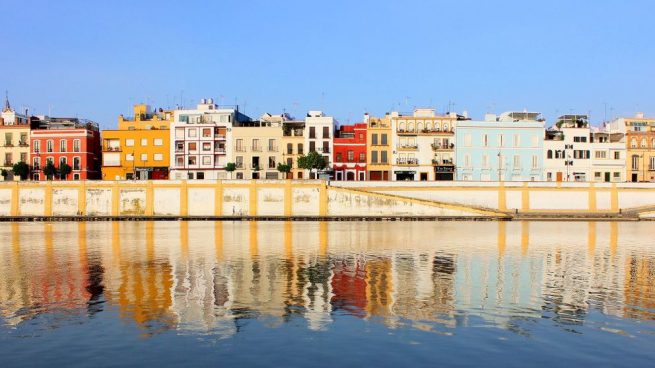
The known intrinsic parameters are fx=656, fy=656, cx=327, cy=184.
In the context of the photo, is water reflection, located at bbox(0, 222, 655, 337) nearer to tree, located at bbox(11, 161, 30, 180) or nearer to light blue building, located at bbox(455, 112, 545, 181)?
light blue building, located at bbox(455, 112, 545, 181)

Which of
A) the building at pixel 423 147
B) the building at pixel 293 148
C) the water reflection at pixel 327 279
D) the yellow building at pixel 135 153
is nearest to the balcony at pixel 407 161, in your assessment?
the building at pixel 423 147

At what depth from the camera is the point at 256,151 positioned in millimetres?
88812

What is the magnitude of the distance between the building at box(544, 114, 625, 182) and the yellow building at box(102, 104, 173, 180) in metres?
51.8

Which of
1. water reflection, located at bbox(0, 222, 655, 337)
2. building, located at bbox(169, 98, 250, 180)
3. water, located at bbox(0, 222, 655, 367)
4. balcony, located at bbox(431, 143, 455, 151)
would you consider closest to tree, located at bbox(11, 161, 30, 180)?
building, located at bbox(169, 98, 250, 180)

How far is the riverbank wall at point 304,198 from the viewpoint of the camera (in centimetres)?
7394

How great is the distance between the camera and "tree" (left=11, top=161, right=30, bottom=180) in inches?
3410

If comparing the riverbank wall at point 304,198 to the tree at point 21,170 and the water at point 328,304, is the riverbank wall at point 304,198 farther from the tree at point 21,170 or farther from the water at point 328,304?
the water at point 328,304

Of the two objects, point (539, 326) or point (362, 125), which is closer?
point (539, 326)

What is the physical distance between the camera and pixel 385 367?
51.0ft

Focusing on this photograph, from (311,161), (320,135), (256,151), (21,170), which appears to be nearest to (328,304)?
(311,161)

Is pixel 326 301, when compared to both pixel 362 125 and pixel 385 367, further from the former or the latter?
pixel 362 125

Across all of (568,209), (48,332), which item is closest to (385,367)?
(48,332)

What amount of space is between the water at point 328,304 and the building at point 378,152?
42.5 m

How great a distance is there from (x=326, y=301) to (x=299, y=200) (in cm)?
5146
